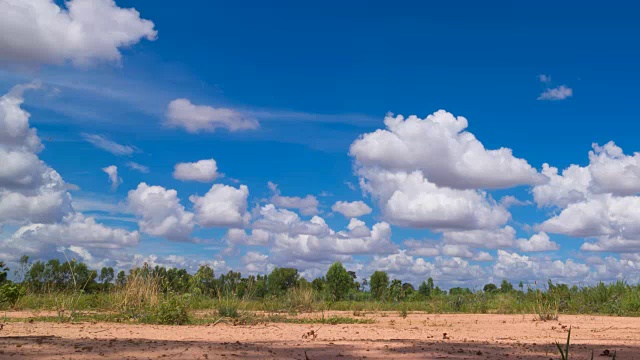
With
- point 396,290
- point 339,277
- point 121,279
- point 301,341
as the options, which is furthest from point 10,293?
point 339,277

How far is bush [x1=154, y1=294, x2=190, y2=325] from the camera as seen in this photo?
12.3m

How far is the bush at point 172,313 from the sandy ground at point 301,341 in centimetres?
60

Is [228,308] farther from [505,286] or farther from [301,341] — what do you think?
[505,286]

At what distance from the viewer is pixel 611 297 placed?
19234mm

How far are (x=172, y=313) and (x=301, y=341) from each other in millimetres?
4714

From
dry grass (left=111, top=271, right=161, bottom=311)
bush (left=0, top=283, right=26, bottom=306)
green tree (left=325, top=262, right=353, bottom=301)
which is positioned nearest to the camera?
dry grass (left=111, top=271, right=161, bottom=311)

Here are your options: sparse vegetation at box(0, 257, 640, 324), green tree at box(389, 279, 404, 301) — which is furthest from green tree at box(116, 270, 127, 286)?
green tree at box(389, 279, 404, 301)

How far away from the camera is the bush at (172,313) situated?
1234 cm

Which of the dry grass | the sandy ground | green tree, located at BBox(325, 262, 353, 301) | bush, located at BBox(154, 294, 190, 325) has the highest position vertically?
green tree, located at BBox(325, 262, 353, 301)

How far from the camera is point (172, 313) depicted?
40.3 feet

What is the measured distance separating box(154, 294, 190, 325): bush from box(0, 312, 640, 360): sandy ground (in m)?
0.60

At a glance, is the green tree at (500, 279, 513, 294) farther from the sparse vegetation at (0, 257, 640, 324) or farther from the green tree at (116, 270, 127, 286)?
the green tree at (116, 270, 127, 286)

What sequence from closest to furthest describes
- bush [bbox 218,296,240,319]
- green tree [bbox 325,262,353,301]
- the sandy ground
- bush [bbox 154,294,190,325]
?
1. the sandy ground
2. bush [bbox 154,294,190,325]
3. bush [bbox 218,296,240,319]
4. green tree [bbox 325,262,353,301]

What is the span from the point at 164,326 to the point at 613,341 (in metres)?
8.57
